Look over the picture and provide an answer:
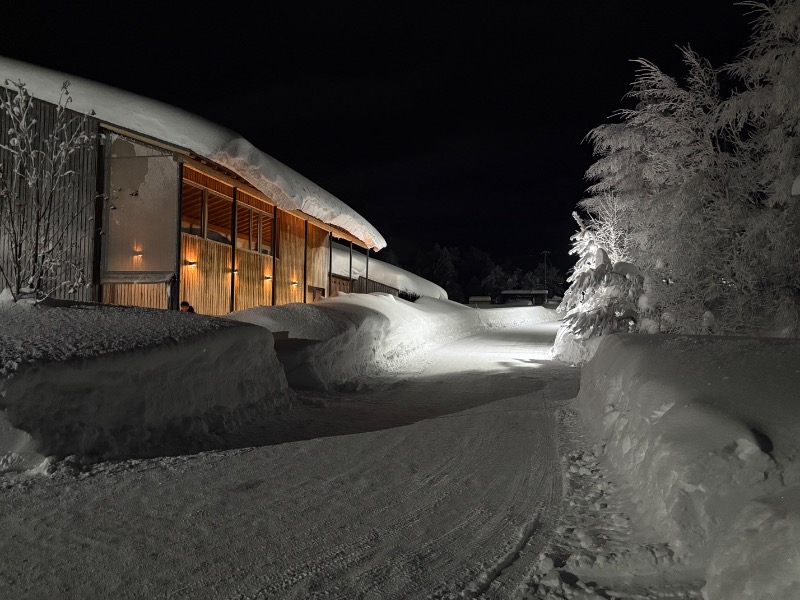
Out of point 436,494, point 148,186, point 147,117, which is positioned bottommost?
point 436,494

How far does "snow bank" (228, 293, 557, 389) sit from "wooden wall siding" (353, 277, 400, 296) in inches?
296

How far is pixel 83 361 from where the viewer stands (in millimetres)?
5512

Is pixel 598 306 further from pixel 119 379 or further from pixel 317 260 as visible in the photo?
pixel 119 379

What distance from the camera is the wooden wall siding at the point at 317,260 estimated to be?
867 inches

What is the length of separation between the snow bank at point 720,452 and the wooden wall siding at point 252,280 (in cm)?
1322

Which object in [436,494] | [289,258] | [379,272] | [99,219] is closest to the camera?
[436,494]

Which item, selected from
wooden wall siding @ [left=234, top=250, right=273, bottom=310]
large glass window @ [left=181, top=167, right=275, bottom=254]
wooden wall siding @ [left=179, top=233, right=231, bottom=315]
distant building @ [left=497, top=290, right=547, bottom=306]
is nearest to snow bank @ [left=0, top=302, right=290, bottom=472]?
wooden wall siding @ [left=179, top=233, right=231, bottom=315]

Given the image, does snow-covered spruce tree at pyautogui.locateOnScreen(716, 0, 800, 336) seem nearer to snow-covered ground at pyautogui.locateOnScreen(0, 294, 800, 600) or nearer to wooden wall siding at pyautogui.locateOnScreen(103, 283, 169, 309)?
snow-covered ground at pyautogui.locateOnScreen(0, 294, 800, 600)

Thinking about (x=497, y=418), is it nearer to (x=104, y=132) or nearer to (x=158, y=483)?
(x=158, y=483)

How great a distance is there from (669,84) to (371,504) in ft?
42.2

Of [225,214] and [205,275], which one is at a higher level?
[225,214]

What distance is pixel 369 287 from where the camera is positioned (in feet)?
100

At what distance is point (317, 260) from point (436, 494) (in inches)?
741

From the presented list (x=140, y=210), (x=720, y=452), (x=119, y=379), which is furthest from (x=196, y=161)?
(x=720, y=452)
